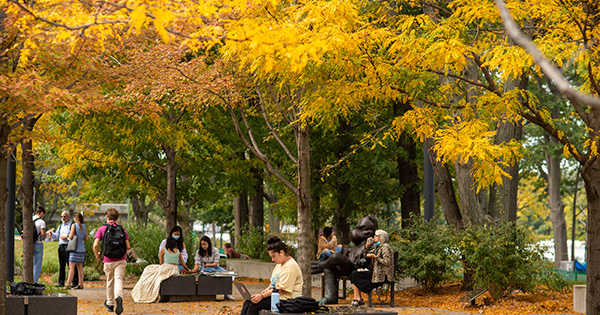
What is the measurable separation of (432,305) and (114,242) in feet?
19.8

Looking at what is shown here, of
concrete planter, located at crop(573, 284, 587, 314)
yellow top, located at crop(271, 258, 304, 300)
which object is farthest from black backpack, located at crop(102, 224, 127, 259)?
concrete planter, located at crop(573, 284, 587, 314)

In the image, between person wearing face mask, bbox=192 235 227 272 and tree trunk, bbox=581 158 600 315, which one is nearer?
tree trunk, bbox=581 158 600 315

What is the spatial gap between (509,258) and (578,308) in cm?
144

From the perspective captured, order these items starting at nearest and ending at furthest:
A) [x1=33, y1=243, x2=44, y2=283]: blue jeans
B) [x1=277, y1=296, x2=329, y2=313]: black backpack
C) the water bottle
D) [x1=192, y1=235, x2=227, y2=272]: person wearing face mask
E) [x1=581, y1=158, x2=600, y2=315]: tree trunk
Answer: [x1=277, y1=296, x2=329, y2=313]: black backpack
the water bottle
[x1=581, y1=158, x2=600, y2=315]: tree trunk
[x1=192, y1=235, x2=227, y2=272]: person wearing face mask
[x1=33, y1=243, x2=44, y2=283]: blue jeans

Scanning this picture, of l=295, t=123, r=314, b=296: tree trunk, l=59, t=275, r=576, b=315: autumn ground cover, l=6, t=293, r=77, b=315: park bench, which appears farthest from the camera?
l=59, t=275, r=576, b=315: autumn ground cover

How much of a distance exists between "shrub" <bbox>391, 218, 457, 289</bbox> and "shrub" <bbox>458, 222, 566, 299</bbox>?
31.7 inches

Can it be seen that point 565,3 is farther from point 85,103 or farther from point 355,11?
Result: point 85,103

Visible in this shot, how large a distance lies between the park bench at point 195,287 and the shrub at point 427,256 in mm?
3603

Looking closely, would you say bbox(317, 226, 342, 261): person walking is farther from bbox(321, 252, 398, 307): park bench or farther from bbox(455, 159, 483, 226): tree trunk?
bbox(455, 159, 483, 226): tree trunk

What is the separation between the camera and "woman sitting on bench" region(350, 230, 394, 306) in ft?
44.9

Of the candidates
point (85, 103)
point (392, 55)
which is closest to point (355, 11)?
point (392, 55)

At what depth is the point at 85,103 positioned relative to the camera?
8953 mm

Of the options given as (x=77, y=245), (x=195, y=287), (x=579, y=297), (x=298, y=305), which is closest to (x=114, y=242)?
(x=195, y=287)

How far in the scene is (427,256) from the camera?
14.8 m
